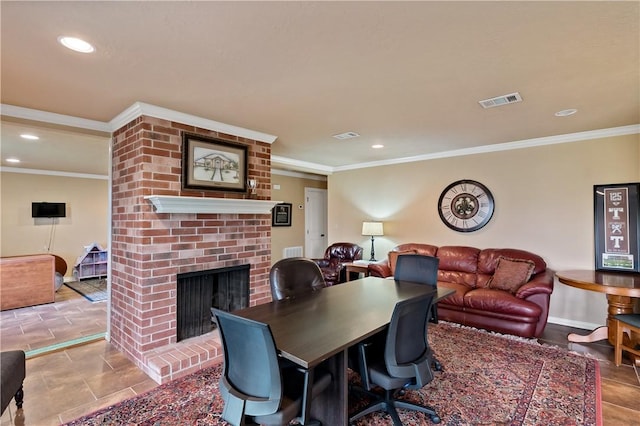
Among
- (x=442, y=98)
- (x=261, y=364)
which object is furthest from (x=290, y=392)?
(x=442, y=98)

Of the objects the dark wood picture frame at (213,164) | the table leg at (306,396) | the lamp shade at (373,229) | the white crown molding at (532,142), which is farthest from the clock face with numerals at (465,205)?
the table leg at (306,396)

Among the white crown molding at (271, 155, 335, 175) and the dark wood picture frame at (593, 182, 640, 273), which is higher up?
the white crown molding at (271, 155, 335, 175)

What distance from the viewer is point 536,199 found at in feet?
13.8

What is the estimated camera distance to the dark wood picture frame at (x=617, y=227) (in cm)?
355

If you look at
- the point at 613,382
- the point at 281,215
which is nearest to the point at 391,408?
the point at 613,382

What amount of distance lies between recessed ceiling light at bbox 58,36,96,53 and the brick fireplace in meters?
1.00

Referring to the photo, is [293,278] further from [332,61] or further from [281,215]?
[281,215]

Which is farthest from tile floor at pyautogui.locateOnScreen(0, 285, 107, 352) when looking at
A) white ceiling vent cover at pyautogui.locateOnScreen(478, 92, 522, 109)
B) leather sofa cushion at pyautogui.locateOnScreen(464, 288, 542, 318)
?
white ceiling vent cover at pyautogui.locateOnScreen(478, 92, 522, 109)

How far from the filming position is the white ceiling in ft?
5.09

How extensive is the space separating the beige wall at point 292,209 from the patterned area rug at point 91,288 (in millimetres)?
3129

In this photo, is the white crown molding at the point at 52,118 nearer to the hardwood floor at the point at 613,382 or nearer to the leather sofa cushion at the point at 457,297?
the leather sofa cushion at the point at 457,297

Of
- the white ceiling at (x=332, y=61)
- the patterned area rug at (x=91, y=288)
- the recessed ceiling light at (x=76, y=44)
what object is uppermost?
the white ceiling at (x=332, y=61)

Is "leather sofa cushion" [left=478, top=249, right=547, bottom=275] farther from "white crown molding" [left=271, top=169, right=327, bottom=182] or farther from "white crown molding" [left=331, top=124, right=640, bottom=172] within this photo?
"white crown molding" [left=271, top=169, right=327, bottom=182]

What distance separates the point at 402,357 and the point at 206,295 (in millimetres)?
2285
